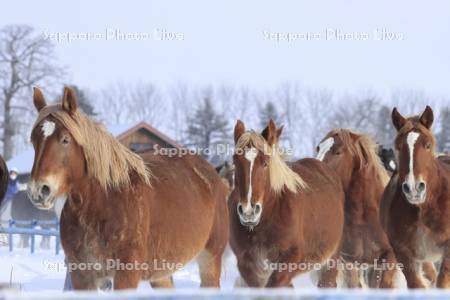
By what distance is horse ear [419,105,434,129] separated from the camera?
356 inches

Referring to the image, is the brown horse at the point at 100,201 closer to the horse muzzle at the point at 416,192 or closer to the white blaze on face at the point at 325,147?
the horse muzzle at the point at 416,192

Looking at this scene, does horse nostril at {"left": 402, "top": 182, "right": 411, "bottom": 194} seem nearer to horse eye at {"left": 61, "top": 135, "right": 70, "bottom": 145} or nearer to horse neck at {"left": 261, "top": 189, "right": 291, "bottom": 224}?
horse neck at {"left": 261, "top": 189, "right": 291, "bottom": 224}

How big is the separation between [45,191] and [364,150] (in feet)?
20.3

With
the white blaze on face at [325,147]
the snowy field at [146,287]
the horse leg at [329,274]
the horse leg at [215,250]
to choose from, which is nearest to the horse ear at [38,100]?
the snowy field at [146,287]

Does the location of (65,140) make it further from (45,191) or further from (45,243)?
(45,243)

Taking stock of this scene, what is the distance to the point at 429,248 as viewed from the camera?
350 inches

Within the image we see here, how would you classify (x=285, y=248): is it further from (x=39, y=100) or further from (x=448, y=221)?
(x=39, y=100)

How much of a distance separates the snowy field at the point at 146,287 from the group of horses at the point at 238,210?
0.57m

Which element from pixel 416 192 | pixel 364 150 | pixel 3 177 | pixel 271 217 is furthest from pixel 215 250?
pixel 364 150

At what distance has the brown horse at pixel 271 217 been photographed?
8.88m

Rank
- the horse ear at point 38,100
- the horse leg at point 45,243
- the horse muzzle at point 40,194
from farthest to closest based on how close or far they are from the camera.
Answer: the horse leg at point 45,243, the horse ear at point 38,100, the horse muzzle at point 40,194

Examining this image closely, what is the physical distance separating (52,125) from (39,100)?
25.1 inches

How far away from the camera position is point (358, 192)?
12.1 meters

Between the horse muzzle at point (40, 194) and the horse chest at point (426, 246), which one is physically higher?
the horse muzzle at point (40, 194)
